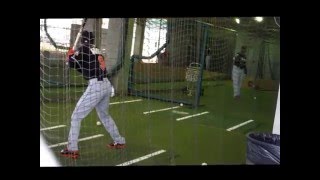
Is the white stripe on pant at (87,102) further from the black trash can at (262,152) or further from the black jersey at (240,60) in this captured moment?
the black jersey at (240,60)

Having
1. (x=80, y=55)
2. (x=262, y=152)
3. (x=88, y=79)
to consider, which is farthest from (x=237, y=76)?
(x=80, y=55)

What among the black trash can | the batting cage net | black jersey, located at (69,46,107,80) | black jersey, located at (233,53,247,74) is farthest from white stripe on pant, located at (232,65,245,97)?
black jersey, located at (69,46,107,80)

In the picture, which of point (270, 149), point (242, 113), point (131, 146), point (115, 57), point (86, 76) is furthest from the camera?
point (242, 113)

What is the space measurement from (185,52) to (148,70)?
74 centimetres

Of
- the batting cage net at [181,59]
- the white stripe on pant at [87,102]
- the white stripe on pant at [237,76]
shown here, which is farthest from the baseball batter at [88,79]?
the white stripe on pant at [237,76]

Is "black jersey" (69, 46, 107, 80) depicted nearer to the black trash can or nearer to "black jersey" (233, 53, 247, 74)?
the black trash can

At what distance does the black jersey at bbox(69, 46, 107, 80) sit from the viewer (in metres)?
3.28

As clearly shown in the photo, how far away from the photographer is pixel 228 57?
6.50 metres

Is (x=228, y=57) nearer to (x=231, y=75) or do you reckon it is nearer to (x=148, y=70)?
(x=231, y=75)

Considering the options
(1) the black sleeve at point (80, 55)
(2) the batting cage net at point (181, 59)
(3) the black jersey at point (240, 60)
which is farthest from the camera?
(3) the black jersey at point (240, 60)

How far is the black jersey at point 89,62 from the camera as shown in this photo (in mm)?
3278

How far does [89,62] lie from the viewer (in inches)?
129

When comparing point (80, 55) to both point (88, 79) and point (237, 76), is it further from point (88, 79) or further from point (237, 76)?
point (237, 76)
